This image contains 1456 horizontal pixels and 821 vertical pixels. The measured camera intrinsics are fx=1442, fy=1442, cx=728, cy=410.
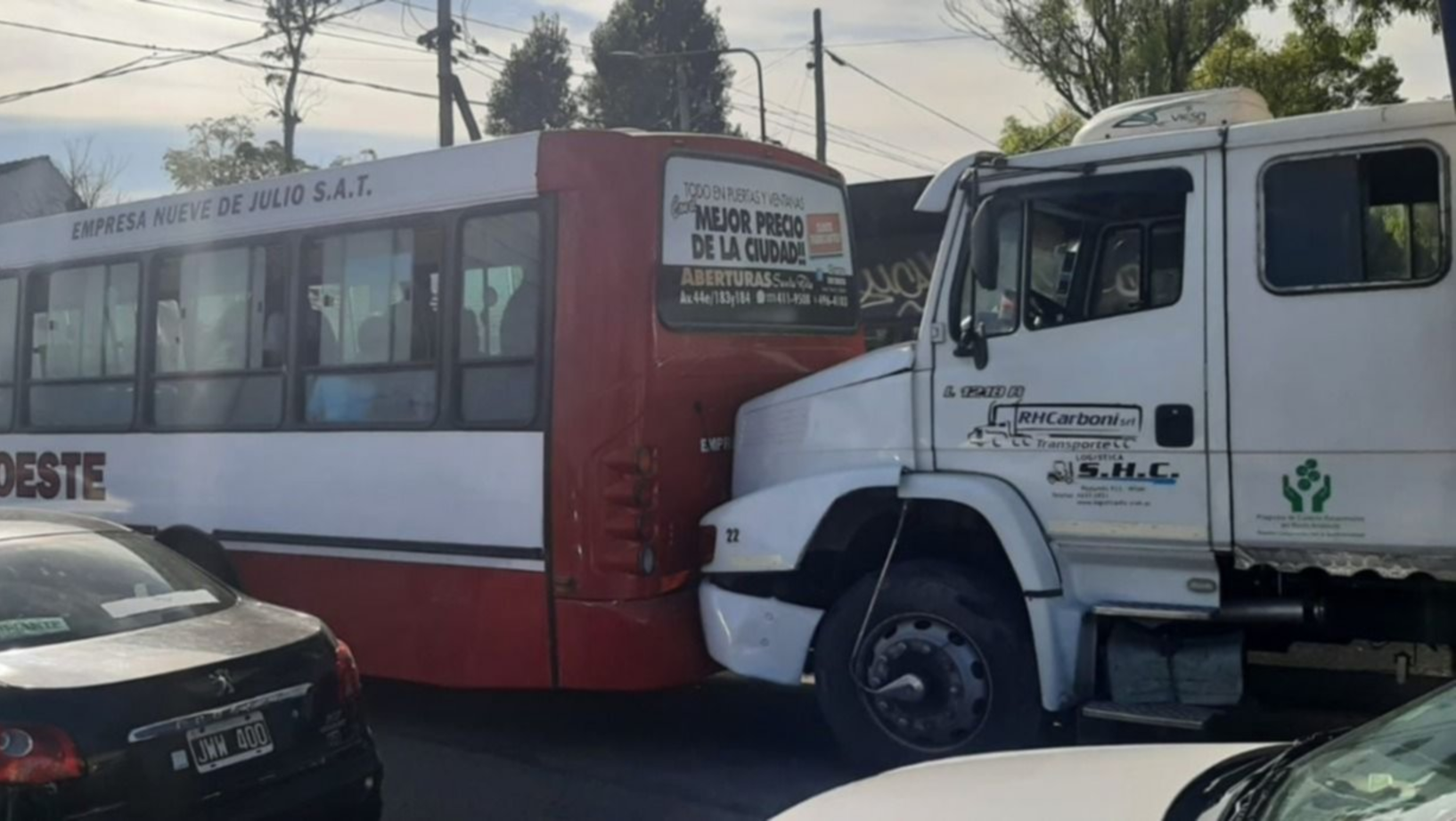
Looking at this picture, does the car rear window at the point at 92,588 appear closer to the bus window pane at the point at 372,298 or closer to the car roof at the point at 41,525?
the car roof at the point at 41,525

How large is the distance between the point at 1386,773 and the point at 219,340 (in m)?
7.34

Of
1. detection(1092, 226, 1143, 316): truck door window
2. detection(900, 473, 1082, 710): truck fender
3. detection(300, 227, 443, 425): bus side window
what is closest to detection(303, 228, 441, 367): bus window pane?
detection(300, 227, 443, 425): bus side window

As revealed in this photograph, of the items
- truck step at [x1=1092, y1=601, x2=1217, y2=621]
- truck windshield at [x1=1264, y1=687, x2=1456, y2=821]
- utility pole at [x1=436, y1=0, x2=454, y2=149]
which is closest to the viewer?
truck windshield at [x1=1264, y1=687, x2=1456, y2=821]

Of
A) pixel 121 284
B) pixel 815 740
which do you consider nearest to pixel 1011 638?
pixel 815 740

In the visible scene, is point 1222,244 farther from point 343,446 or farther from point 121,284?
point 121,284

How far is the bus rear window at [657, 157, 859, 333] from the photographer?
7.14 metres

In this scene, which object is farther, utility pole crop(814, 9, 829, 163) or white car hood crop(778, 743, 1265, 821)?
utility pole crop(814, 9, 829, 163)

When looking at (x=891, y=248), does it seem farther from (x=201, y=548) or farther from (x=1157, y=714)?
(x=1157, y=714)

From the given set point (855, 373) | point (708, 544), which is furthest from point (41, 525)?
point (855, 373)

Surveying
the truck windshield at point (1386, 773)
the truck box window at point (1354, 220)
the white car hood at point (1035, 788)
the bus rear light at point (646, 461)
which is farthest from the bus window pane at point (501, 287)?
the truck windshield at point (1386, 773)

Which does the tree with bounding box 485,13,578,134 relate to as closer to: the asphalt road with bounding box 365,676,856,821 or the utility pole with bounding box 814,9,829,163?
the utility pole with bounding box 814,9,829,163

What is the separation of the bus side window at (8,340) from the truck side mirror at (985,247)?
276 inches

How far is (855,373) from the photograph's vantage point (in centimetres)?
659

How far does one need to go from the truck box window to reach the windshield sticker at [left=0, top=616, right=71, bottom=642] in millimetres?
4617
